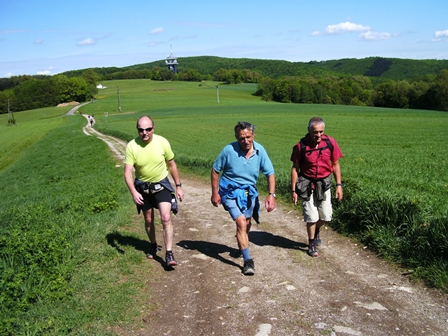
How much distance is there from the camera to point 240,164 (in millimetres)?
5594

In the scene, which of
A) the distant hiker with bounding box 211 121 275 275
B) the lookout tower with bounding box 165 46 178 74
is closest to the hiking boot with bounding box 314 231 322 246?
the distant hiker with bounding box 211 121 275 275

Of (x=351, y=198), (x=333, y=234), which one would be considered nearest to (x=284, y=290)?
(x=333, y=234)

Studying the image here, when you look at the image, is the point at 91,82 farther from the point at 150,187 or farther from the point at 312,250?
the point at 312,250

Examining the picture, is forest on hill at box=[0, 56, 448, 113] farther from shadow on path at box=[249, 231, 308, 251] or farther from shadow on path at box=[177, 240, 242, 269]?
shadow on path at box=[177, 240, 242, 269]

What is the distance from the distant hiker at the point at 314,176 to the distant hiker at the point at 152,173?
5.75 ft

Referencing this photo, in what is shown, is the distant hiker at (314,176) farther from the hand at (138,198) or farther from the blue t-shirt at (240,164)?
the hand at (138,198)

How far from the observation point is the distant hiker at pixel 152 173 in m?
5.71

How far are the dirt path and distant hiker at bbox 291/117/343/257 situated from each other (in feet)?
1.78

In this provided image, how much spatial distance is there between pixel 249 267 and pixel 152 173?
1.82m

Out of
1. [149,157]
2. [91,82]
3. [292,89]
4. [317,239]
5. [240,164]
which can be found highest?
[91,82]

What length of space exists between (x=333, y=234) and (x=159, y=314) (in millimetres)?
3654

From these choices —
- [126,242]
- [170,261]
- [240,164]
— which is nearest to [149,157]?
[240,164]

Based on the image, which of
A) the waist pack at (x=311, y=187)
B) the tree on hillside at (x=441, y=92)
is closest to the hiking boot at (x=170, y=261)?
the waist pack at (x=311, y=187)

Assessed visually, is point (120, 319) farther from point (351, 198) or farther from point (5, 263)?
point (351, 198)
